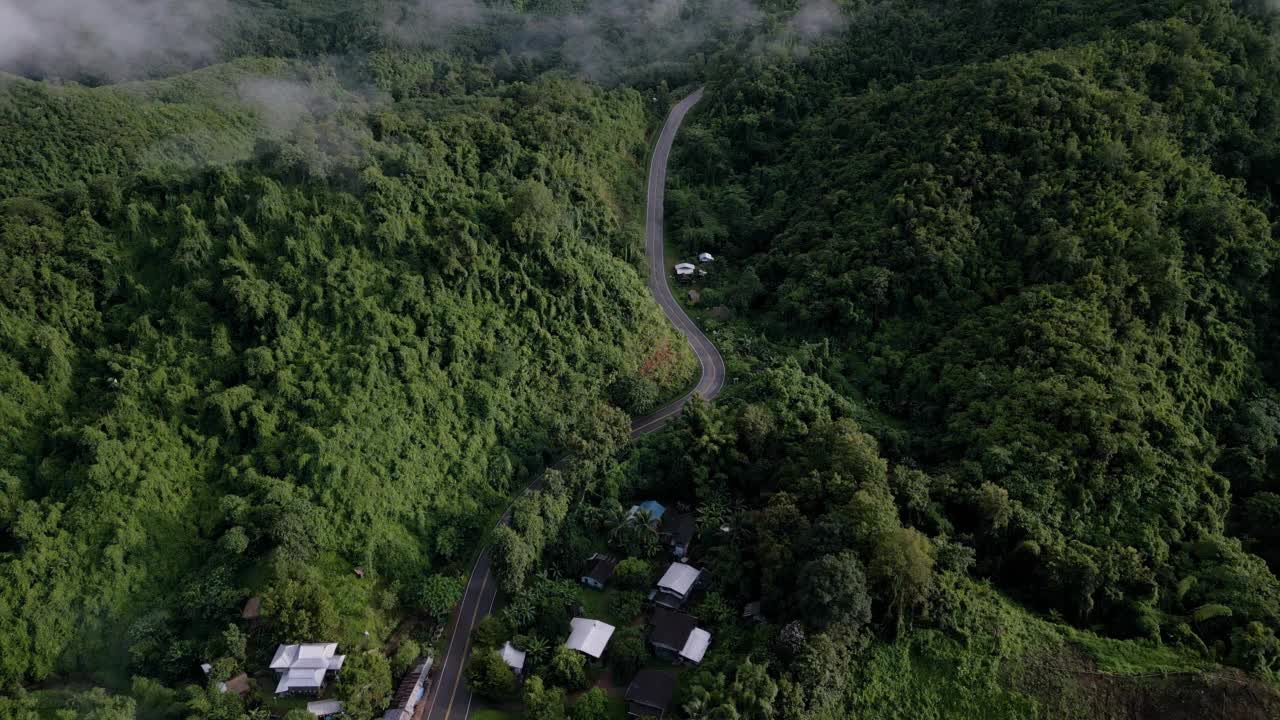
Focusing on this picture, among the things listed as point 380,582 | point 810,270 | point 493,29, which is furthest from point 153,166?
point 493,29

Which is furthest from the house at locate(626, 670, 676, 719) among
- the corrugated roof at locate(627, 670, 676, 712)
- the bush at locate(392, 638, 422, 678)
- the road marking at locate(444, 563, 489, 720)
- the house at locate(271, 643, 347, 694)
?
the house at locate(271, 643, 347, 694)

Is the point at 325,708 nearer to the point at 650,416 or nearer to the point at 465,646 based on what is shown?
the point at 465,646

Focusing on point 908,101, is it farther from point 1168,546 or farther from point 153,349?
point 153,349

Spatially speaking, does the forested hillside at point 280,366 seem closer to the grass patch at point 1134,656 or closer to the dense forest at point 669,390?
the dense forest at point 669,390

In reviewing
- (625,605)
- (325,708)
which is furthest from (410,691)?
(625,605)

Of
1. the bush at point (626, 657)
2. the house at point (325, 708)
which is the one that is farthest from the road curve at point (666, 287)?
the house at point (325, 708)

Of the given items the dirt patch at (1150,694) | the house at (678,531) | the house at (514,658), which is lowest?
the dirt patch at (1150,694)
